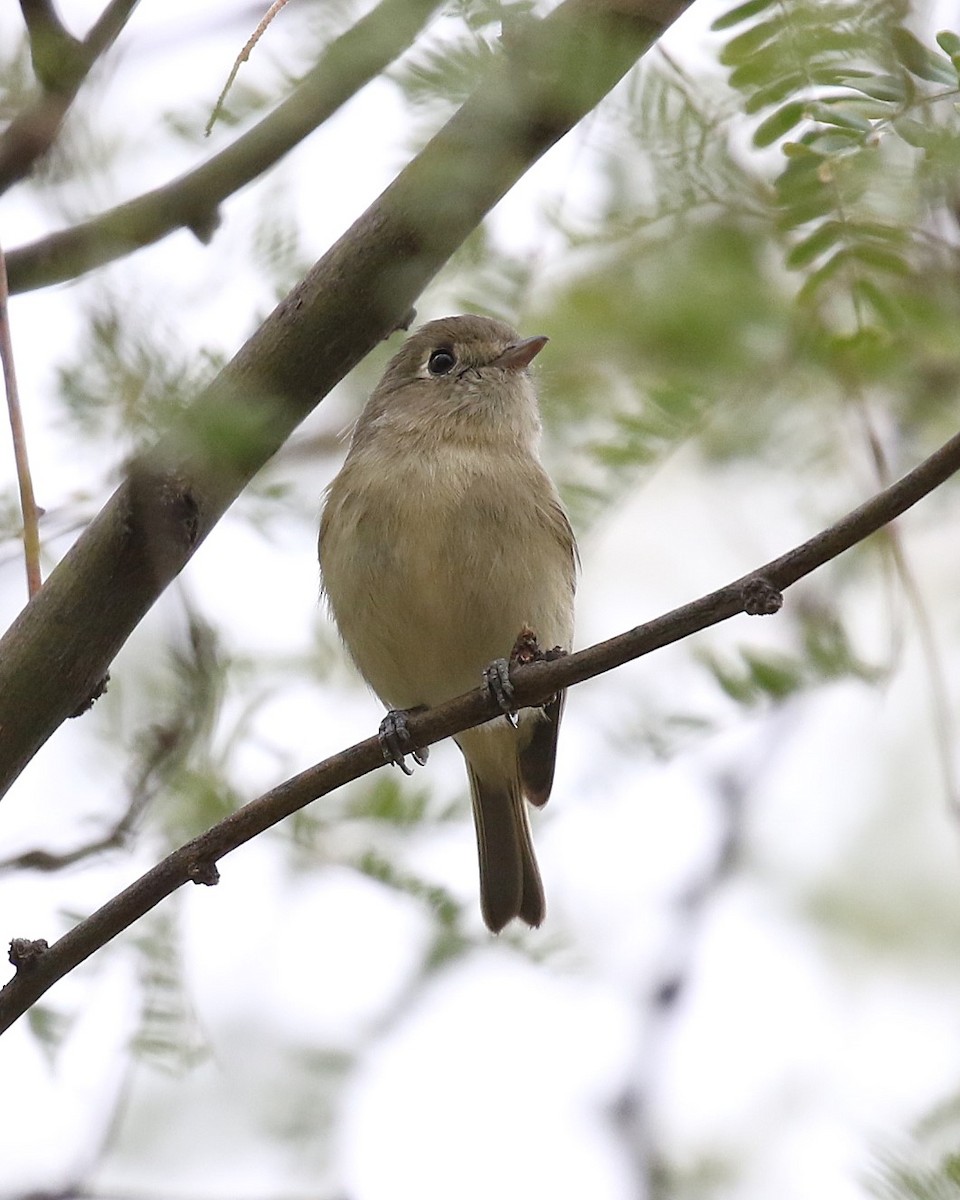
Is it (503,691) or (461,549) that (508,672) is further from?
(461,549)

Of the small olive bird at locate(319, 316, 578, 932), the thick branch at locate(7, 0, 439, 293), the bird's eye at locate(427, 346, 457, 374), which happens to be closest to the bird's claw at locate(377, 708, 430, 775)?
the small olive bird at locate(319, 316, 578, 932)

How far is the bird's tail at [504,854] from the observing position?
4.49 meters

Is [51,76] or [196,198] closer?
[51,76]

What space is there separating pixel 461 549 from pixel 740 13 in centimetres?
220

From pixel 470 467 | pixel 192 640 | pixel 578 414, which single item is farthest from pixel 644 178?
pixel 470 467

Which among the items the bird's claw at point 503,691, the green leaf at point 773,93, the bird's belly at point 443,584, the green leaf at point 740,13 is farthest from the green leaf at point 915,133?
the bird's belly at point 443,584

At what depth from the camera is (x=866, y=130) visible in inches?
75.3

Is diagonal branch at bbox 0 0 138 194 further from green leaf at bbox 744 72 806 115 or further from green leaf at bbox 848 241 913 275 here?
green leaf at bbox 848 241 913 275

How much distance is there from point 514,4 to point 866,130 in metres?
0.44

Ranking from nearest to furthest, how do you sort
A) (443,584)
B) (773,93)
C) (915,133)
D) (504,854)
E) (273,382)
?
(915,133)
(773,93)
(273,382)
(443,584)
(504,854)

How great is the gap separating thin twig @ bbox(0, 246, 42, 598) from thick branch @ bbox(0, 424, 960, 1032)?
0.49 m

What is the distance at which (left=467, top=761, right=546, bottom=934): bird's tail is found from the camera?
4.49 meters

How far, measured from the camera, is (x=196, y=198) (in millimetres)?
2738

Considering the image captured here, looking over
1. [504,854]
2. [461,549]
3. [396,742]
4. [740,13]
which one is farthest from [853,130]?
[504,854]
